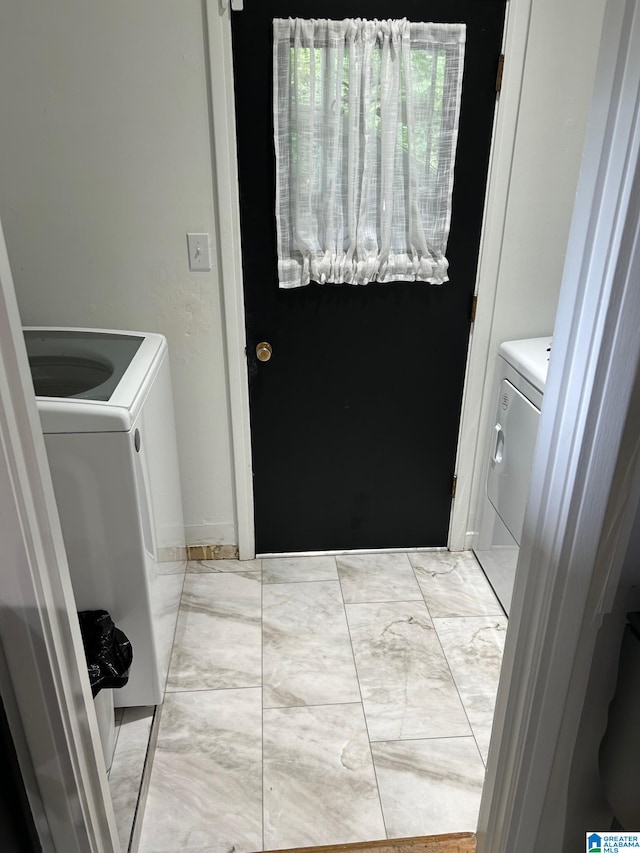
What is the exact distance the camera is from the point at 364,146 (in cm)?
206

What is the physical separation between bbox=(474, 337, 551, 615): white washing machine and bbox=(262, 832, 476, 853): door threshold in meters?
0.90

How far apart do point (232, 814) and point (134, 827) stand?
0.25 metres

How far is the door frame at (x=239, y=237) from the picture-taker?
6.50 ft

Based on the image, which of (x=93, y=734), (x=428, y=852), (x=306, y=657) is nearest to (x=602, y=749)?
(x=428, y=852)

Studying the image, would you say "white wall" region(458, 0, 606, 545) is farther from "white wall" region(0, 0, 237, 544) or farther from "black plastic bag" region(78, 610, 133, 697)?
"black plastic bag" region(78, 610, 133, 697)

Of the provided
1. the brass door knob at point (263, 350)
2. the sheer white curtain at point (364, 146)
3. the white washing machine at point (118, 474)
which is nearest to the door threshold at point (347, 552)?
the white washing machine at point (118, 474)

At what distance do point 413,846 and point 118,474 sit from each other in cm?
114

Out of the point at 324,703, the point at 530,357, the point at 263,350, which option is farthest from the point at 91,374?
the point at 530,357

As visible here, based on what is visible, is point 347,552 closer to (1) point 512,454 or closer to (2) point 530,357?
(1) point 512,454

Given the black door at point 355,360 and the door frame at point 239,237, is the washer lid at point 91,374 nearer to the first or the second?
the door frame at point 239,237

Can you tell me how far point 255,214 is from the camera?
7.09 feet

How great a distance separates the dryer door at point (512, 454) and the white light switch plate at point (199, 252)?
1.10 meters

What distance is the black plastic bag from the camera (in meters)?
1.60

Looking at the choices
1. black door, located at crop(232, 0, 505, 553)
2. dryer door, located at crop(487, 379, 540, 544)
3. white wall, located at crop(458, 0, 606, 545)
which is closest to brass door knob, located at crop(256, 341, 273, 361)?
black door, located at crop(232, 0, 505, 553)
